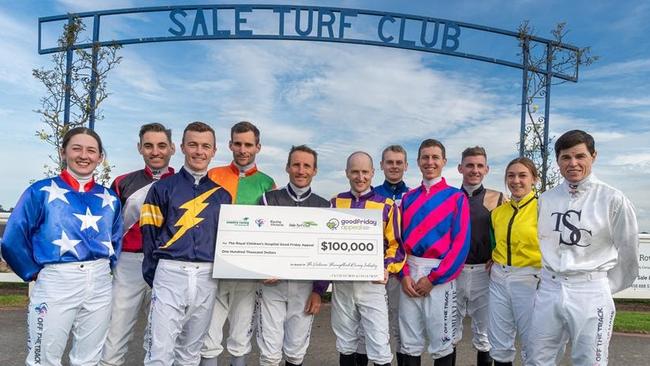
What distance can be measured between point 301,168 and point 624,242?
2.60m

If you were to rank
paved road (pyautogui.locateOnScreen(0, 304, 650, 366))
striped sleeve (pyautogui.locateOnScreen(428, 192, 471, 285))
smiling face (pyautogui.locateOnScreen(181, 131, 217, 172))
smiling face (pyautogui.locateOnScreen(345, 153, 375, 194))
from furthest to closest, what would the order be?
paved road (pyautogui.locateOnScreen(0, 304, 650, 366)), smiling face (pyautogui.locateOnScreen(345, 153, 375, 194)), striped sleeve (pyautogui.locateOnScreen(428, 192, 471, 285)), smiling face (pyautogui.locateOnScreen(181, 131, 217, 172))

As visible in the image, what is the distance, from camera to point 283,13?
33.6 feet

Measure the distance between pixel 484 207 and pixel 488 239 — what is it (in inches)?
13.8

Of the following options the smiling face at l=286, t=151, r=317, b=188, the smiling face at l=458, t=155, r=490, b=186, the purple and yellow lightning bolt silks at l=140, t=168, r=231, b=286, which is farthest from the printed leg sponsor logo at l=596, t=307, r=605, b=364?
the purple and yellow lightning bolt silks at l=140, t=168, r=231, b=286

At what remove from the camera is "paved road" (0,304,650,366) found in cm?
562

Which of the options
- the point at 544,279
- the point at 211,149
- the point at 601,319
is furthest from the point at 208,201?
the point at 601,319

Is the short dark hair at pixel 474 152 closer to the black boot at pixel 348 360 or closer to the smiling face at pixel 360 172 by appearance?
the smiling face at pixel 360 172

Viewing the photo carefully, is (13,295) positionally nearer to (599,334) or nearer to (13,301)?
(13,301)

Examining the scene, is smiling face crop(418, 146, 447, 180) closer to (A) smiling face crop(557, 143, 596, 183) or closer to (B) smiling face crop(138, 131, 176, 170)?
(A) smiling face crop(557, 143, 596, 183)

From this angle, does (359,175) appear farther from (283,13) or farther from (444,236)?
(283,13)

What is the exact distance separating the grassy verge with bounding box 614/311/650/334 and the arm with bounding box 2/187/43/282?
8.20 m

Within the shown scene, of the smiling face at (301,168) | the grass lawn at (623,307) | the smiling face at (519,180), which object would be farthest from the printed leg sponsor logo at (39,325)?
the grass lawn at (623,307)

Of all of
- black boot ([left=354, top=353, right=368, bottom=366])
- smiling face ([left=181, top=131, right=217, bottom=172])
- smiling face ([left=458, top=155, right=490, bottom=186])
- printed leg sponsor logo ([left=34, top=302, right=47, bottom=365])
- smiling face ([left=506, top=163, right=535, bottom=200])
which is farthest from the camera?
smiling face ([left=458, top=155, right=490, bottom=186])

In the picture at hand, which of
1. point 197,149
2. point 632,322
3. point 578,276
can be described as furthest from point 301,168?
point 632,322
